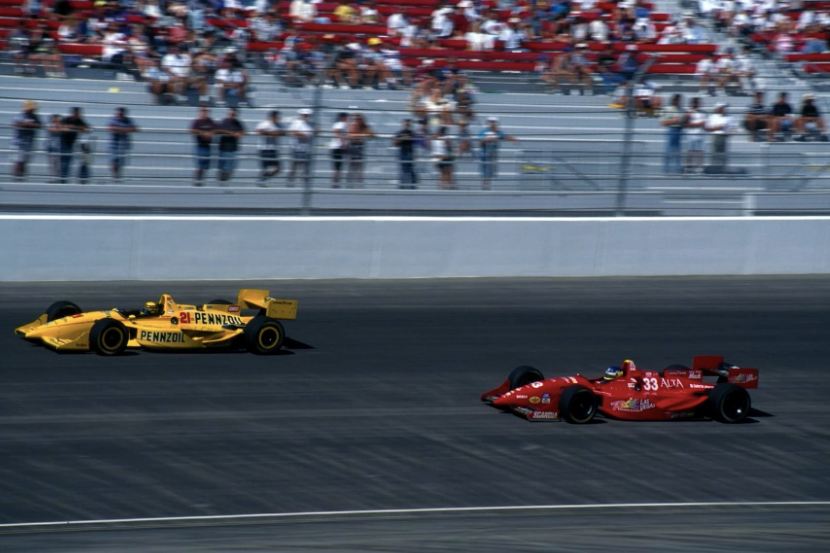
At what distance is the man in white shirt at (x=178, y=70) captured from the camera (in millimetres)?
11883

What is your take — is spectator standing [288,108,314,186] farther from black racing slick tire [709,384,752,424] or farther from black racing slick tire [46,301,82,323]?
black racing slick tire [709,384,752,424]

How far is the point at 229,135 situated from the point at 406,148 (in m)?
1.83

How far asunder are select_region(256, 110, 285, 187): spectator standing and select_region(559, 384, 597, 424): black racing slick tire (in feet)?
17.3

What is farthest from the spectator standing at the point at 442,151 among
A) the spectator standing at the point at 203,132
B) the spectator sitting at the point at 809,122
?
the spectator sitting at the point at 809,122

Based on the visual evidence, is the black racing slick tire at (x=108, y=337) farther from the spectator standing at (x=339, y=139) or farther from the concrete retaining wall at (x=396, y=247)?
the spectator standing at (x=339, y=139)

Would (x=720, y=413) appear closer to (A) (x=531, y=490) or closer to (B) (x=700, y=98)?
(A) (x=531, y=490)

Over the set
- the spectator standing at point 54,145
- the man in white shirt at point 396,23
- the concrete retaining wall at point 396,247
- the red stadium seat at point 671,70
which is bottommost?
the concrete retaining wall at point 396,247

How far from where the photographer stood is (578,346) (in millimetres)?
9648

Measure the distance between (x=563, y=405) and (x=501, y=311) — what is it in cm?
350

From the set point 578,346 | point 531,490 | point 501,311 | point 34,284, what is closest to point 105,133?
point 34,284

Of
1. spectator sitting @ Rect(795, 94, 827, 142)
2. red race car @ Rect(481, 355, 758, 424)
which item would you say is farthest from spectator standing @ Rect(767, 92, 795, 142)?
red race car @ Rect(481, 355, 758, 424)

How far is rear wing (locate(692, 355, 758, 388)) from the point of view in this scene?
7.86 m

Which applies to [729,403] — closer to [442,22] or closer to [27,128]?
[27,128]

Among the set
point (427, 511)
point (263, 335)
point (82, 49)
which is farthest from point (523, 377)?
point (82, 49)
